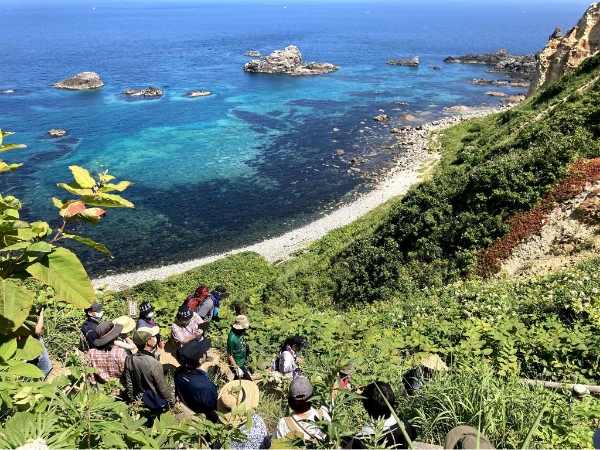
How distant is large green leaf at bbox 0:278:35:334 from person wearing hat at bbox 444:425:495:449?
3.45 metres

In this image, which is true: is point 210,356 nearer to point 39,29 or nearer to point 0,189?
point 0,189

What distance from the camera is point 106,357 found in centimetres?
632

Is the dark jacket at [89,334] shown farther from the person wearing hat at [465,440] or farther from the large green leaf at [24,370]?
the person wearing hat at [465,440]

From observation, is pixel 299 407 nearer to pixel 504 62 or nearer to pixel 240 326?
pixel 240 326

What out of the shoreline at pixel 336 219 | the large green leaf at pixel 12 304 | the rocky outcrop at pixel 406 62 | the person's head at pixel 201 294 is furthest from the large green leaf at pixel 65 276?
the rocky outcrop at pixel 406 62

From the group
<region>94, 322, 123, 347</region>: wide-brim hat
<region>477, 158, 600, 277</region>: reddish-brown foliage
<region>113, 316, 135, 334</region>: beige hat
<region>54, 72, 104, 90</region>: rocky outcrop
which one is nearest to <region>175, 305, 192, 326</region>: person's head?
<region>113, 316, 135, 334</region>: beige hat

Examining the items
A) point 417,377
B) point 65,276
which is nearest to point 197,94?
point 417,377

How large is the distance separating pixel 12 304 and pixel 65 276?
32 cm

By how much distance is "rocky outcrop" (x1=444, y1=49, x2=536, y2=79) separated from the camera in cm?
8744

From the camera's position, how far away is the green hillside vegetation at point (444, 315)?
4303 millimetres

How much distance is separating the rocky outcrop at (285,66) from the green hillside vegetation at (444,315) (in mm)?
69388

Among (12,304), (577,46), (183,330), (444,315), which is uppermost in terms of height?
(577,46)

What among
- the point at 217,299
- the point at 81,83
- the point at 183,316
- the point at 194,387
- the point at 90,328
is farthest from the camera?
the point at 81,83

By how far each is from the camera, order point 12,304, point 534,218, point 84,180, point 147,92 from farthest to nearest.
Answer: point 147,92, point 534,218, point 84,180, point 12,304
